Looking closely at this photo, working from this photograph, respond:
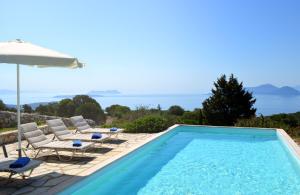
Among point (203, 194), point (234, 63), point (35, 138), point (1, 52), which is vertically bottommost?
point (203, 194)

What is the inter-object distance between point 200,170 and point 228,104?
11.1 metres

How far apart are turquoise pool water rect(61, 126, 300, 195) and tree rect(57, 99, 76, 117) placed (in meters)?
11.5

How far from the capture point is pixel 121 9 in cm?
1509

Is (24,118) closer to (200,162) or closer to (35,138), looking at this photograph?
(35,138)

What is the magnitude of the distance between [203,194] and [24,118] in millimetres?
11440

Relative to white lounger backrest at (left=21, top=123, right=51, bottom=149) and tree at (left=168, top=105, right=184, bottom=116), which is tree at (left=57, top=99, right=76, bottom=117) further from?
white lounger backrest at (left=21, top=123, right=51, bottom=149)

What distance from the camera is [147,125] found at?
12648mm

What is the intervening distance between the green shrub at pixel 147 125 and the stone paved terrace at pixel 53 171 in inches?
122

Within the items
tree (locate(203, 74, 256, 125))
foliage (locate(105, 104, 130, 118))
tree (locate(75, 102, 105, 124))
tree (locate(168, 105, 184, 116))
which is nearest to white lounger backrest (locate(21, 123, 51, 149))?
tree (locate(203, 74, 256, 125))

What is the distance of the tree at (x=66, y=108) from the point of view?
70.4ft

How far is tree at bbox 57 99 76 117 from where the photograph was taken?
2146 cm

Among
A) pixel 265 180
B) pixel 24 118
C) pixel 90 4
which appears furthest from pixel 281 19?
Answer: pixel 24 118

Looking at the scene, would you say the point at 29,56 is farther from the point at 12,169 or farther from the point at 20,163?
the point at 12,169

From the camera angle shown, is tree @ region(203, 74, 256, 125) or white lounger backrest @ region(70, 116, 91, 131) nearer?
white lounger backrest @ region(70, 116, 91, 131)
